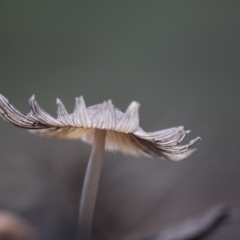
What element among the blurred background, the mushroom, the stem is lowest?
the stem

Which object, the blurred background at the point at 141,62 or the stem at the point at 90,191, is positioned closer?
the stem at the point at 90,191

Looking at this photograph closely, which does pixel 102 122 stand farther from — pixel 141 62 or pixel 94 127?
pixel 141 62

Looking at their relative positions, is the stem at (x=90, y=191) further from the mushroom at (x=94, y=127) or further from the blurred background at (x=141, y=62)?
the blurred background at (x=141, y=62)

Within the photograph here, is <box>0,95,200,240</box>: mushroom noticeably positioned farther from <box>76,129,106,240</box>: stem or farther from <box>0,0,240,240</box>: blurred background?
<box>0,0,240,240</box>: blurred background

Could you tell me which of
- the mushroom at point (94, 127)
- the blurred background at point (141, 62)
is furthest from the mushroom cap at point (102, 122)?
the blurred background at point (141, 62)

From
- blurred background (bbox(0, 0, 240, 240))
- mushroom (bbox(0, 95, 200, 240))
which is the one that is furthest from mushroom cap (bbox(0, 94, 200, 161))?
blurred background (bbox(0, 0, 240, 240))

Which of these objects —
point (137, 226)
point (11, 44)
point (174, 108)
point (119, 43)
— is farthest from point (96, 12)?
point (137, 226)

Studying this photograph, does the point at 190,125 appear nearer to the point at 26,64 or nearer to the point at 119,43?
the point at 119,43

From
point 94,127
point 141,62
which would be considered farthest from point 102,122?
point 141,62

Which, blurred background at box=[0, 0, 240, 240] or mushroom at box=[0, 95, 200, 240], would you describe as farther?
blurred background at box=[0, 0, 240, 240]
